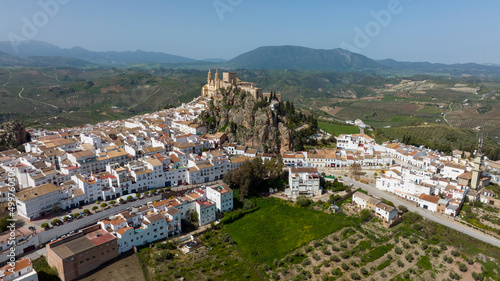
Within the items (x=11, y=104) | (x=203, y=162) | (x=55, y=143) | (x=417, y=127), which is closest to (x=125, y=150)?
(x=55, y=143)

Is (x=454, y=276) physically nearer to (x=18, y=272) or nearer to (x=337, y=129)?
(x=18, y=272)

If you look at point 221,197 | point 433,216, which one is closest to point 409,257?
point 433,216

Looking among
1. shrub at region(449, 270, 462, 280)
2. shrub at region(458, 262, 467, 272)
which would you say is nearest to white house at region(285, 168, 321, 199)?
shrub at region(458, 262, 467, 272)

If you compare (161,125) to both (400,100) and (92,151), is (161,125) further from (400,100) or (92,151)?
(400,100)

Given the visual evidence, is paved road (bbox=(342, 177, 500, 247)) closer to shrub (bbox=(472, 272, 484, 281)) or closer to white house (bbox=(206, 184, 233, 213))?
shrub (bbox=(472, 272, 484, 281))

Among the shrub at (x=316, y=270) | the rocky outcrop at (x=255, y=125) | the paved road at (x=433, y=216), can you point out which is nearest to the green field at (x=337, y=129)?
the rocky outcrop at (x=255, y=125)

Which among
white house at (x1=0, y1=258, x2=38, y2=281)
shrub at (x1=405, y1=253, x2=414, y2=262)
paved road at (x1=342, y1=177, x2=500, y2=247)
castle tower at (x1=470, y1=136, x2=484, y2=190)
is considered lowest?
shrub at (x1=405, y1=253, x2=414, y2=262)
